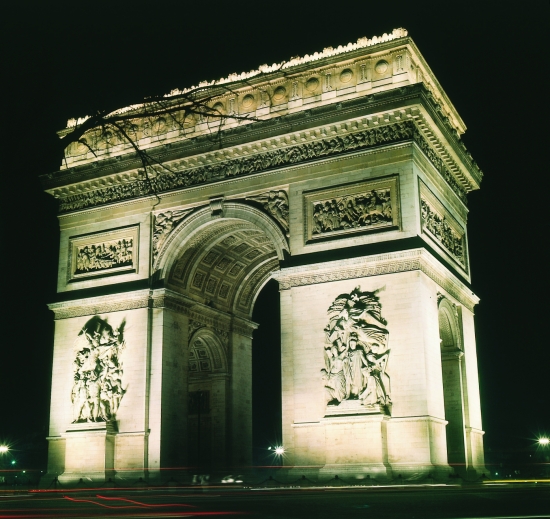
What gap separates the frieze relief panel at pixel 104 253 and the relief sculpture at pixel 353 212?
7.46 metres

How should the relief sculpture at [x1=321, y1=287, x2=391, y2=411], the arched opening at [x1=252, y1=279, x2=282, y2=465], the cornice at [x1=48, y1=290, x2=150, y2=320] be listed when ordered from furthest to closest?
1. the arched opening at [x1=252, y1=279, x2=282, y2=465]
2. the cornice at [x1=48, y1=290, x2=150, y2=320]
3. the relief sculpture at [x1=321, y1=287, x2=391, y2=411]

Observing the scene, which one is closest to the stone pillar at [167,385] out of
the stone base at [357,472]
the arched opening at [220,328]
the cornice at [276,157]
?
the arched opening at [220,328]

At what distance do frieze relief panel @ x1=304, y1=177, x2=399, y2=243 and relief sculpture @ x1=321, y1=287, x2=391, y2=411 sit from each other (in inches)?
85.3

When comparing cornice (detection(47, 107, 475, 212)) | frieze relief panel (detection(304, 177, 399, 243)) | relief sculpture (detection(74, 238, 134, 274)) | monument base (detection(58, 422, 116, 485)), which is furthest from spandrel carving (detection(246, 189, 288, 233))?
monument base (detection(58, 422, 116, 485))

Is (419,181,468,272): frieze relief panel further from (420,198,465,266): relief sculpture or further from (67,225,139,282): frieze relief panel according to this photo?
A: (67,225,139,282): frieze relief panel

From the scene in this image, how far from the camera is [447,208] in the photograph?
30344mm

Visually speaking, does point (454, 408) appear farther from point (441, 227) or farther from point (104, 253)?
point (104, 253)

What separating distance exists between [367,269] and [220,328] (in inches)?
397

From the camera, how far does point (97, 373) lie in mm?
29656

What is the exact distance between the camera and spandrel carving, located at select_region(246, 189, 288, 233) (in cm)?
2802

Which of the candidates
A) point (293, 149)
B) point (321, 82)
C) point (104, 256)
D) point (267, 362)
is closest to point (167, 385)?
point (104, 256)

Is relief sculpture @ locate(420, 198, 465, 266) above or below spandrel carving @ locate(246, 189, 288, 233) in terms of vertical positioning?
below

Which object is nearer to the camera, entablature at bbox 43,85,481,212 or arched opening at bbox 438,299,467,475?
entablature at bbox 43,85,481,212

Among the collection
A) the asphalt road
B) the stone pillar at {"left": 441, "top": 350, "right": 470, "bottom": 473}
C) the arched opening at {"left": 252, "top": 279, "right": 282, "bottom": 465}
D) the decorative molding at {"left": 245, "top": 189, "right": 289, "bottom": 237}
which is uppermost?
the decorative molding at {"left": 245, "top": 189, "right": 289, "bottom": 237}
